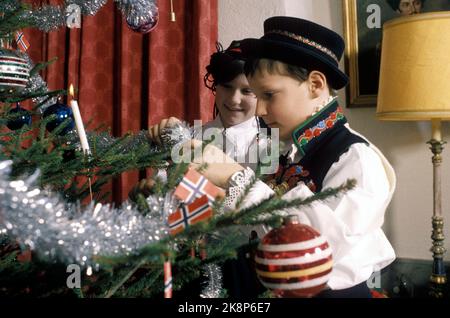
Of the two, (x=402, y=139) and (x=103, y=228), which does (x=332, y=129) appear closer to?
(x=103, y=228)

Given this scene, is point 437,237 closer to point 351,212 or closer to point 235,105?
point 235,105

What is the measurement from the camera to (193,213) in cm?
55

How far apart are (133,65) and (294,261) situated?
236cm

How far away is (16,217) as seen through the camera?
0.48m

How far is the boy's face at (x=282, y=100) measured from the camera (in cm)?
116

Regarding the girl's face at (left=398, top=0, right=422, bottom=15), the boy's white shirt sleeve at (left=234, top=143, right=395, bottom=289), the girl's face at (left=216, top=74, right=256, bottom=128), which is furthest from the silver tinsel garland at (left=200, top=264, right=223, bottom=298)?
the girl's face at (left=398, top=0, right=422, bottom=15)

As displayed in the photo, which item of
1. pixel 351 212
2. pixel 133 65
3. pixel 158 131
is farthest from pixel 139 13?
pixel 133 65

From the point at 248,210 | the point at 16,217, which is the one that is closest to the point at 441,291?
the point at 248,210

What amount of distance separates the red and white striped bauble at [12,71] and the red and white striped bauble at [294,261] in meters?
0.62

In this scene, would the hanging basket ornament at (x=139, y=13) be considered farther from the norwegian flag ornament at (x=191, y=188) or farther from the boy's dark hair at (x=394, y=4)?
the boy's dark hair at (x=394, y=4)

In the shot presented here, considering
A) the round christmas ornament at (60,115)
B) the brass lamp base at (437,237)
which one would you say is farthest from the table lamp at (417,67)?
the round christmas ornament at (60,115)

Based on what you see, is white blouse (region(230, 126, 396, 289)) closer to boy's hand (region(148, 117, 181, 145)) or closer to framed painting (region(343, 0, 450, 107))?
boy's hand (region(148, 117, 181, 145))

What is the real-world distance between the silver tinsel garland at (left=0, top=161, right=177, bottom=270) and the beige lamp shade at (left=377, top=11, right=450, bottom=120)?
1.51m
